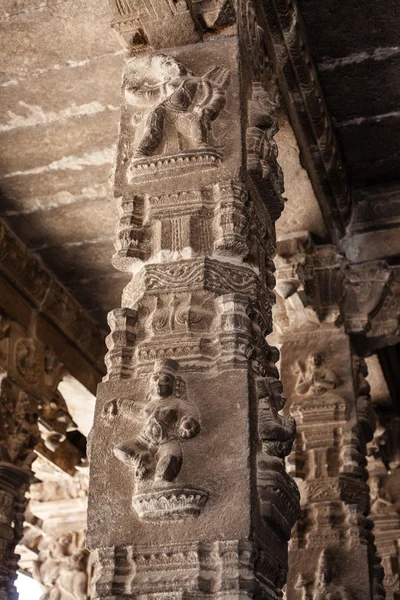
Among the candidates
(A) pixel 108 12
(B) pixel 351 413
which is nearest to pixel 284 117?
(A) pixel 108 12

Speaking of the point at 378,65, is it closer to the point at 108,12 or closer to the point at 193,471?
the point at 108,12

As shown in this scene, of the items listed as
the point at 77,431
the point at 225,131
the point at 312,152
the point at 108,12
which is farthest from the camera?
the point at 77,431

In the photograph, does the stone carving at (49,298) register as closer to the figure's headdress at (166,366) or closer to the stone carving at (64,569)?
the stone carving at (64,569)

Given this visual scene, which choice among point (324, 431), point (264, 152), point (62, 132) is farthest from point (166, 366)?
point (62, 132)

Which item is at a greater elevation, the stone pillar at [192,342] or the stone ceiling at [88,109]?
the stone ceiling at [88,109]

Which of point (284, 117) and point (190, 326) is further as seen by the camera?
point (284, 117)

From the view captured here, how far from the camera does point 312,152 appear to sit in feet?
22.4

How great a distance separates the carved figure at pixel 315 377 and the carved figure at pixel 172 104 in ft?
10.0

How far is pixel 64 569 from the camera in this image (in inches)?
449

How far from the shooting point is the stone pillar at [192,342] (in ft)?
11.3

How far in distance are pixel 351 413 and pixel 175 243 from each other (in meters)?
3.20

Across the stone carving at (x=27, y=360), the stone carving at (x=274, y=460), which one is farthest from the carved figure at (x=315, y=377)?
the stone carving at (x=274, y=460)

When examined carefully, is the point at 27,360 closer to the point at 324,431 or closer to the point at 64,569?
the point at 324,431

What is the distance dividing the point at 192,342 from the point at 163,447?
472mm
